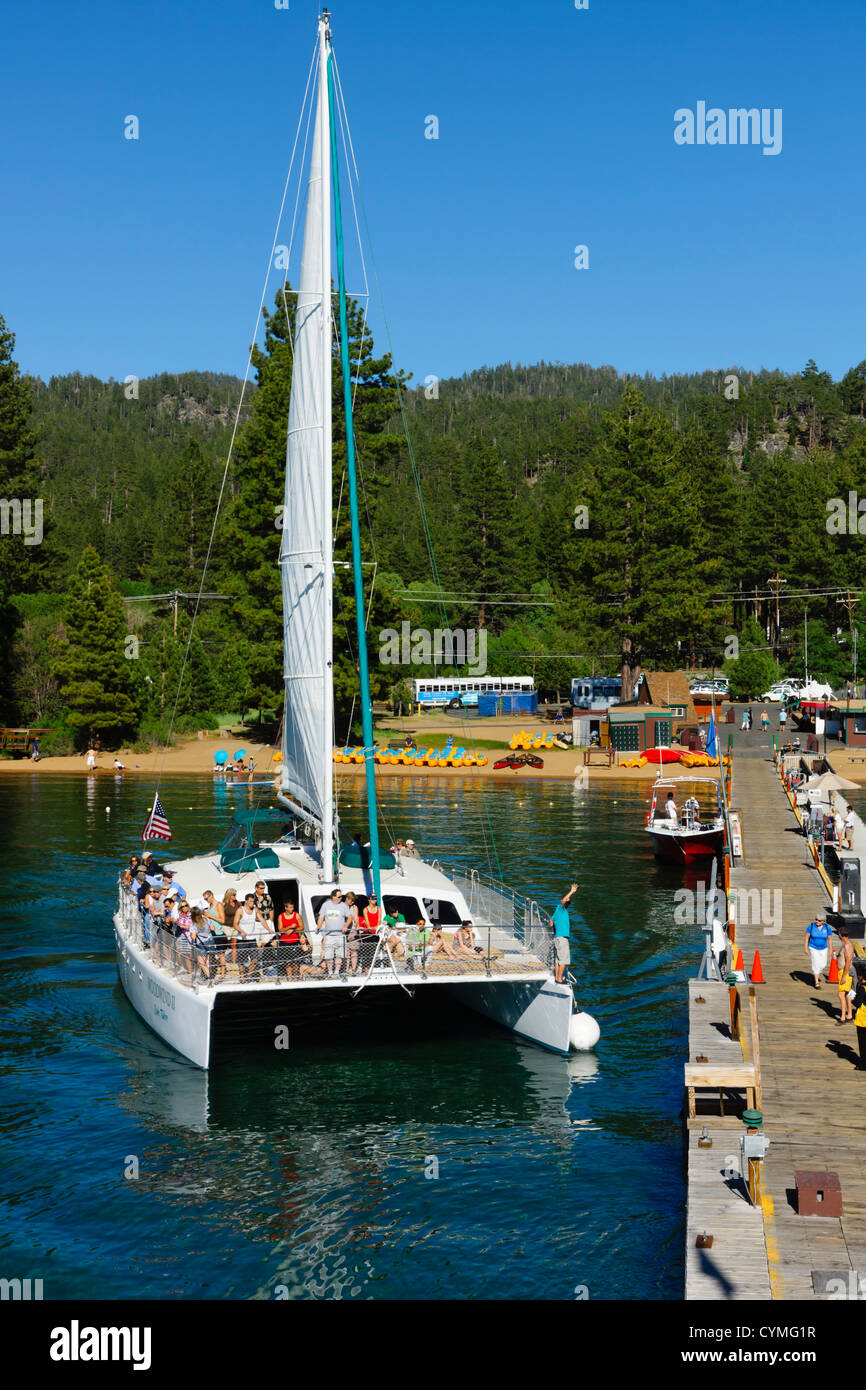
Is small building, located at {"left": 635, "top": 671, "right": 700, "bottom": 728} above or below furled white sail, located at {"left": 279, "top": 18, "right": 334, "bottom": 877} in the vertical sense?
below

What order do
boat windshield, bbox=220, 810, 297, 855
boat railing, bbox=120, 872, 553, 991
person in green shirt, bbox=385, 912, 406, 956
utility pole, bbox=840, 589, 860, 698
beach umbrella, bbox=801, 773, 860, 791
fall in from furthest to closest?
utility pole, bbox=840, 589, 860, 698 → beach umbrella, bbox=801, 773, 860, 791 → boat windshield, bbox=220, 810, 297, 855 → person in green shirt, bbox=385, 912, 406, 956 → boat railing, bbox=120, 872, 553, 991

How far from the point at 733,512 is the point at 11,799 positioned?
9408 cm

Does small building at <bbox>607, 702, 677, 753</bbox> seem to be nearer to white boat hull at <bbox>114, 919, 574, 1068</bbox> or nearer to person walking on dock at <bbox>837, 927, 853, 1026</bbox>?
white boat hull at <bbox>114, 919, 574, 1068</bbox>

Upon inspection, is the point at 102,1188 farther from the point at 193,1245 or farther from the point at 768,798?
the point at 768,798

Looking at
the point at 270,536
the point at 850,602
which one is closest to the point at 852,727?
the point at 850,602

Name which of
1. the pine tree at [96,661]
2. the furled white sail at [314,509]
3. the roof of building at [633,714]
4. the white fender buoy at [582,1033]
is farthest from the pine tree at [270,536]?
the white fender buoy at [582,1033]

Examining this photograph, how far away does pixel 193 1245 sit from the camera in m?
17.4

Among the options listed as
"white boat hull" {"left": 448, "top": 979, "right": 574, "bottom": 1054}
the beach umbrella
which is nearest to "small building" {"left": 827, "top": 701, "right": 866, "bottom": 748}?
the beach umbrella

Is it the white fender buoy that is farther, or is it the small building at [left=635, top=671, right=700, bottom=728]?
the small building at [left=635, top=671, right=700, bottom=728]

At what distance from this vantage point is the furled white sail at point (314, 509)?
2583cm

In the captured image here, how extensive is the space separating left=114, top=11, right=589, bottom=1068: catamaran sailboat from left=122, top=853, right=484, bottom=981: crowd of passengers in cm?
5

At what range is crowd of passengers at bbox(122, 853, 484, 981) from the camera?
75.3ft

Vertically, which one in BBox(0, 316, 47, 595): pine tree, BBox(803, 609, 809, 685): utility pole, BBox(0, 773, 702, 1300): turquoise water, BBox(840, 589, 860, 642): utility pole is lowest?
BBox(0, 773, 702, 1300): turquoise water

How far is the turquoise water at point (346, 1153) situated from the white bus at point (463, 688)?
87843mm
